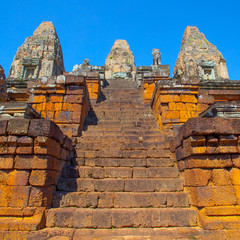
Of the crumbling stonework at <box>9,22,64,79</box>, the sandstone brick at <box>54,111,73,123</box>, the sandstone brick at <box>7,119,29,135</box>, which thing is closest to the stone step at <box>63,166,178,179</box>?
the sandstone brick at <box>7,119,29,135</box>

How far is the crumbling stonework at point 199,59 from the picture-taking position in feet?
66.2

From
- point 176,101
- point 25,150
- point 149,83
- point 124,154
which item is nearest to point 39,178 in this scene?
point 25,150

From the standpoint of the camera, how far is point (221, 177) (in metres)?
3.52

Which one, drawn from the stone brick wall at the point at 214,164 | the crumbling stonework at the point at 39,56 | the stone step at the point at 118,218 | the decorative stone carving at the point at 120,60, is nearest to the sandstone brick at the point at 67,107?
the stone step at the point at 118,218

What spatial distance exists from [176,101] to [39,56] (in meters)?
22.0

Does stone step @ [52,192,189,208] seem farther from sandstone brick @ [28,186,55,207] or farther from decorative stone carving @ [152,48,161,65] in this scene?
decorative stone carving @ [152,48,161,65]

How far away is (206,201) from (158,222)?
964mm

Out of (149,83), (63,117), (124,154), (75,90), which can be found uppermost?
(149,83)

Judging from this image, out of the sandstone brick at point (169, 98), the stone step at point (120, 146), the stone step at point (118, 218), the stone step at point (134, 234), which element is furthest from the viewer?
the sandstone brick at point (169, 98)

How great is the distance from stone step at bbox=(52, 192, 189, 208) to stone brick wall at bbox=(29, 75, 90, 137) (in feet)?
9.20

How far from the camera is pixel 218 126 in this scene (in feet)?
11.8

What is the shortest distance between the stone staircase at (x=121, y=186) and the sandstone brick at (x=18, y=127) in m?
1.42

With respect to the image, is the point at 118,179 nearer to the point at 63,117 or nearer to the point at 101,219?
the point at 101,219

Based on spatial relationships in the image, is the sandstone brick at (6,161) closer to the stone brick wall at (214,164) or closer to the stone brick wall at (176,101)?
the stone brick wall at (214,164)
